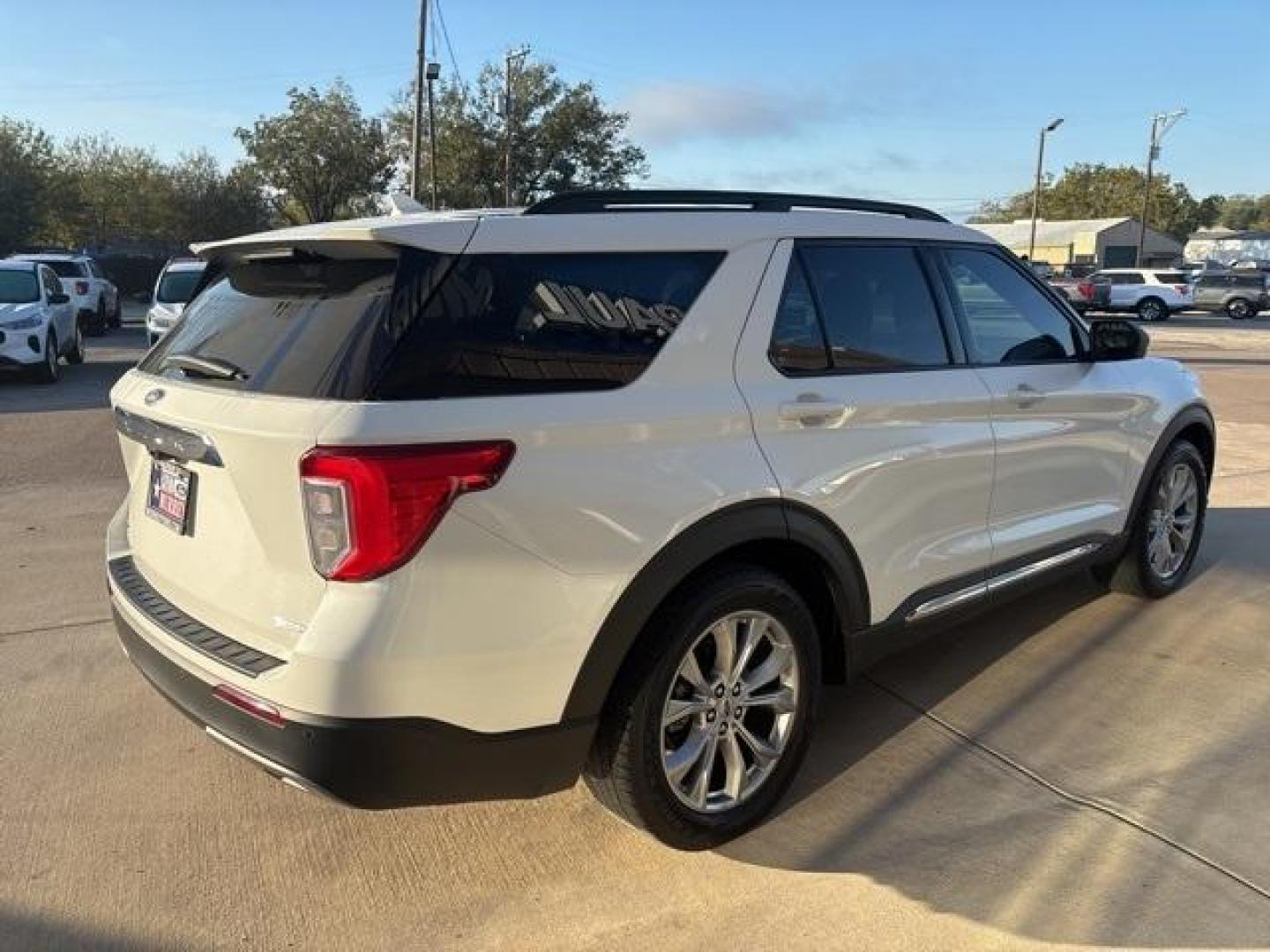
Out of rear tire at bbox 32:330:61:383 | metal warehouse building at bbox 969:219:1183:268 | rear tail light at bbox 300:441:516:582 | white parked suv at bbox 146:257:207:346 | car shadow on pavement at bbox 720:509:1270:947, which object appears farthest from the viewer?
metal warehouse building at bbox 969:219:1183:268

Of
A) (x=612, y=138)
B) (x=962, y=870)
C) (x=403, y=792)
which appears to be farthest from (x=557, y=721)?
(x=612, y=138)

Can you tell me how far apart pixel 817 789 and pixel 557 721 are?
1181 millimetres

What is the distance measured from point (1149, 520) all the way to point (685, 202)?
119 inches

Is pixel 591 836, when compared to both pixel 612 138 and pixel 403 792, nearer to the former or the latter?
pixel 403 792

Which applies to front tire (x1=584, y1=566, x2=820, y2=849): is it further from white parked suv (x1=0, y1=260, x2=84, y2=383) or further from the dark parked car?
the dark parked car

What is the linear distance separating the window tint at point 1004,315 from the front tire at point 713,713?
1.42 m

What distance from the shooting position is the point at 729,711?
10.2 ft

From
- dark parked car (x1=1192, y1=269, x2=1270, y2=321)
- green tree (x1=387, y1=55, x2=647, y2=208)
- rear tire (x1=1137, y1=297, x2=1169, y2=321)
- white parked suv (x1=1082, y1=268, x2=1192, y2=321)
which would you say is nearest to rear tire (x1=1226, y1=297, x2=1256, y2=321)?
dark parked car (x1=1192, y1=269, x2=1270, y2=321)

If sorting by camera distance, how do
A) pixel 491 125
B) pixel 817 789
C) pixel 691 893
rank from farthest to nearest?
pixel 491 125, pixel 817 789, pixel 691 893

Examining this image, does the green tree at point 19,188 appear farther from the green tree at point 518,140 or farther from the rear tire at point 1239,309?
the rear tire at point 1239,309

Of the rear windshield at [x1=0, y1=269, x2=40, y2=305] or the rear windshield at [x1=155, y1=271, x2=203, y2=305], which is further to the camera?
the rear windshield at [x1=155, y1=271, x2=203, y2=305]

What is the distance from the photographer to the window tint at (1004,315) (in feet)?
13.0

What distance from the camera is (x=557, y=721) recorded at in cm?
263

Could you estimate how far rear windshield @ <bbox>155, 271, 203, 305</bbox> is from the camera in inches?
634
